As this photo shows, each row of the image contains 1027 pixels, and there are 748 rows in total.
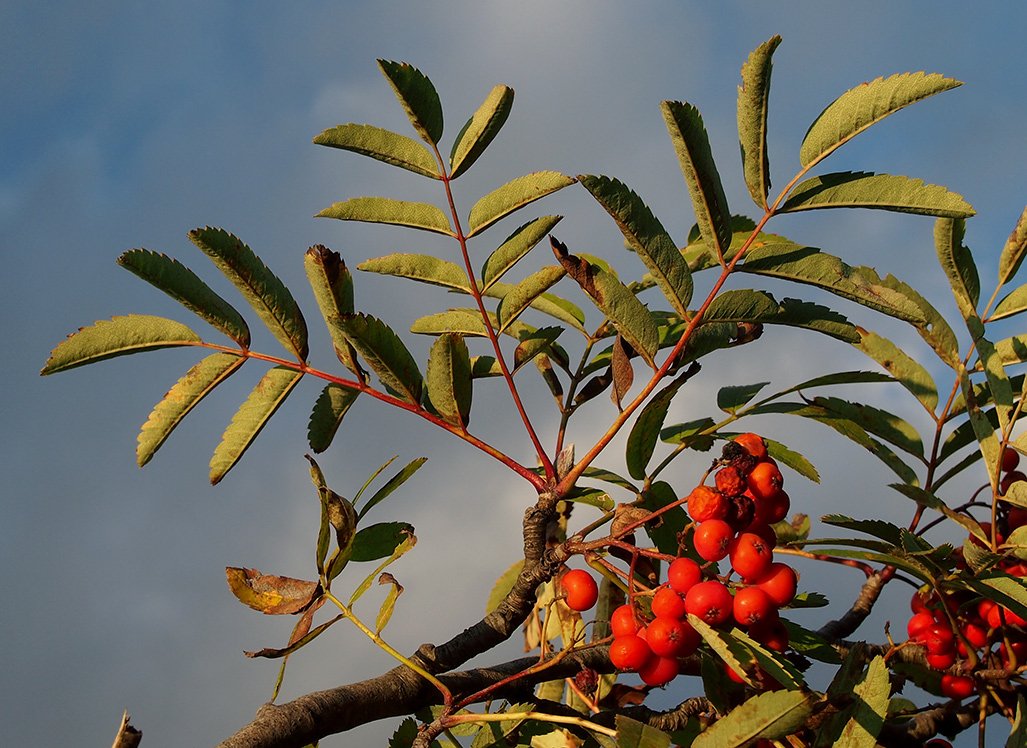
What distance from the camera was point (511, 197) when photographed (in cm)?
190

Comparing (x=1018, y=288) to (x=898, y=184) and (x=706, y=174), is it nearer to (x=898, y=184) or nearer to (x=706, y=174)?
(x=898, y=184)

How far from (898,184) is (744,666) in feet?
2.96

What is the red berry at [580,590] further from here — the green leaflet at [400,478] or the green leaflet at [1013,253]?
the green leaflet at [1013,253]

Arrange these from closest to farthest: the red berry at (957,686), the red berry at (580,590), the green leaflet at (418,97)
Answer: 1. the green leaflet at (418,97)
2. the red berry at (580,590)
3. the red berry at (957,686)

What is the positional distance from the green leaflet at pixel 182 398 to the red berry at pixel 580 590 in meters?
0.83

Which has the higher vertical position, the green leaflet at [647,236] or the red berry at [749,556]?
the green leaflet at [647,236]

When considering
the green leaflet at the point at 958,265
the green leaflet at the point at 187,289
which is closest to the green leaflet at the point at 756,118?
the green leaflet at the point at 958,265

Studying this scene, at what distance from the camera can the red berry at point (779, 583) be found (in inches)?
65.9

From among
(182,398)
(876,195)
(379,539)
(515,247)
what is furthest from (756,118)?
(182,398)

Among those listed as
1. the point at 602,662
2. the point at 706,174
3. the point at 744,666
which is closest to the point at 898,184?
the point at 706,174

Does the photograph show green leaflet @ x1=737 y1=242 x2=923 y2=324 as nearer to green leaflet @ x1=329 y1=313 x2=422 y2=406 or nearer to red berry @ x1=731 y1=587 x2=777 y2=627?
red berry @ x1=731 y1=587 x2=777 y2=627

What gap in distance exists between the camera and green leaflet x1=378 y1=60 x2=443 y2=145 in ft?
6.03

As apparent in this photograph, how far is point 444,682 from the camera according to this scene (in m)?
1.87

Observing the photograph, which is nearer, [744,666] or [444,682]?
[744,666]
